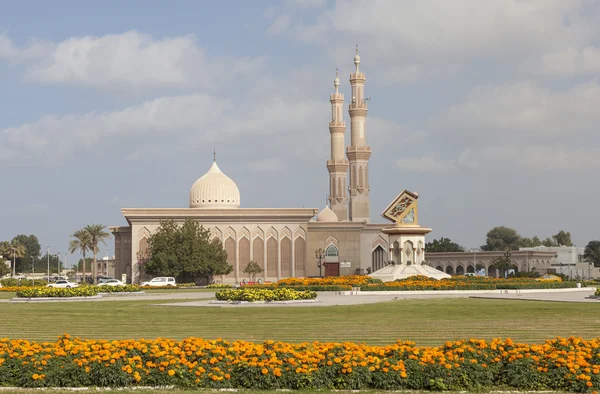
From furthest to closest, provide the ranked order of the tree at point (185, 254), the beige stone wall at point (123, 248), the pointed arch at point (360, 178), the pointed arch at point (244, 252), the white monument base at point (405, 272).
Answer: the pointed arch at point (360, 178)
the beige stone wall at point (123, 248)
the pointed arch at point (244, 252)
the tree at point (185, 254)
the white monument base at point (405, 272)

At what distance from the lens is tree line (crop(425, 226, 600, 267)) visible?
118 m

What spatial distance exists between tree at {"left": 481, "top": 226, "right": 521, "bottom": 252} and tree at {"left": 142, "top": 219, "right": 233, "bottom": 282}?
87436 millimetres

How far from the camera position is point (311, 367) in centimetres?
1195

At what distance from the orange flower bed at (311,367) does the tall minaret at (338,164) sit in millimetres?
79808

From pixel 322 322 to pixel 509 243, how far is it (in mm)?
136308

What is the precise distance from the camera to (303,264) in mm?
83125

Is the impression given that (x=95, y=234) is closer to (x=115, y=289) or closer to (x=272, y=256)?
(x=272, y=256)

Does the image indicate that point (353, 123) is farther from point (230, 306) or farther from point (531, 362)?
point (531, 362)

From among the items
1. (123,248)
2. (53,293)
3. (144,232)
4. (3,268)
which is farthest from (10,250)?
(53,293)

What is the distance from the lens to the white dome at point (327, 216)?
9031 cm

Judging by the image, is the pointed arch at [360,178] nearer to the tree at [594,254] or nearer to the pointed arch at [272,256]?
the pointed arch at [272,256]

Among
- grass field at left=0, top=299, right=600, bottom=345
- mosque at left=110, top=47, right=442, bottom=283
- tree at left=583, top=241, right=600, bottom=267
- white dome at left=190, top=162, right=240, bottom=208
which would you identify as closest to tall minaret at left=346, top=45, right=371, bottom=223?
mosque at left=110, top=47, right=442, bottom=283

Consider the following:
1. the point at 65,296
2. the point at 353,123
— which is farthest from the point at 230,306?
the point at 353,123

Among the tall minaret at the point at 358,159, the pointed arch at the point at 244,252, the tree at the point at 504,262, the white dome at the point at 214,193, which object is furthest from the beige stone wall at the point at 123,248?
the tree at the point at 504,262
